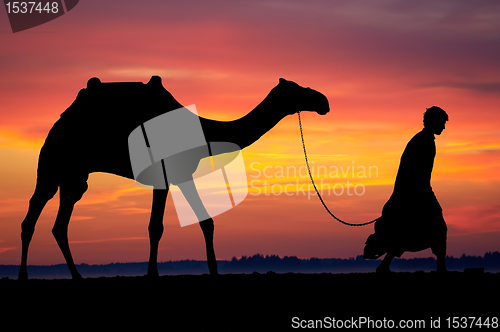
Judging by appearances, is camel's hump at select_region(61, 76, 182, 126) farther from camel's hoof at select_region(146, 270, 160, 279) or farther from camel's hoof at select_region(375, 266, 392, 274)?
camel's hoof at select_region(375, 266, 392, 274)

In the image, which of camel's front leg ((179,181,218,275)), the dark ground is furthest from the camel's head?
the dark ground

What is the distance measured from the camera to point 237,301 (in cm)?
980

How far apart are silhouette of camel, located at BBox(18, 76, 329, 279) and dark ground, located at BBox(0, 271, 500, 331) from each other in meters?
1.96

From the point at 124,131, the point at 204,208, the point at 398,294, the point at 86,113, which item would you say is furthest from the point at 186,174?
the point at 398,294

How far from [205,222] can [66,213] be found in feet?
11.7

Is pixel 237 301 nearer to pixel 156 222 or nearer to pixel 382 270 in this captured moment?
pixel 156 222

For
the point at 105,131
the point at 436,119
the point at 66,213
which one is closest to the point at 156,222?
the point at 105,131

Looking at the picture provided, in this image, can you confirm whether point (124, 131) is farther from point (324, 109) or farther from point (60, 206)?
point (324, 109)

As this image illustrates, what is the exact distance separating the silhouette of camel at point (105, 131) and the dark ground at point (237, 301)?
1959 mm

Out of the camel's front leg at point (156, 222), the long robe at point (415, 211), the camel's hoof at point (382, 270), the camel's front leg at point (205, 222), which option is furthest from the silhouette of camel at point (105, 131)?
the camel's hoof at point (382, 270)

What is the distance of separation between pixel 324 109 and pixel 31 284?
274 inches

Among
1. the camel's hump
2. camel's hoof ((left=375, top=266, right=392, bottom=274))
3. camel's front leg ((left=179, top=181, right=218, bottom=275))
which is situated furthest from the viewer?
the camel's hump

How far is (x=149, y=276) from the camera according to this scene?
40.2 feet

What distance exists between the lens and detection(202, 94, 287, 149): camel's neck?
1278 centimetres
